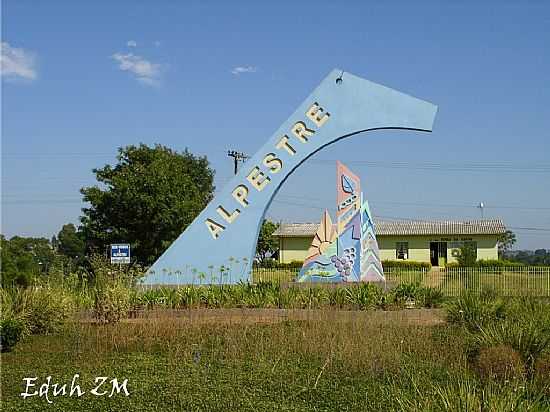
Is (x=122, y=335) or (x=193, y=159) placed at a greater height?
(x=193, y=159)

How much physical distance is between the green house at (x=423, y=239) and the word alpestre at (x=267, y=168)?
27628 millimetres

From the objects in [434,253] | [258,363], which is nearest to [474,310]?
[258,363]

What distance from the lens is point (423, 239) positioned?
43.2 m

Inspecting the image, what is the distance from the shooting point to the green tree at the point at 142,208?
24.4m

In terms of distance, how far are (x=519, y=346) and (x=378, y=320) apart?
3020 mm

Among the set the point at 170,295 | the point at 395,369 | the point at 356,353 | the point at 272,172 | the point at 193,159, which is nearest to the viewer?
the point at 395,369

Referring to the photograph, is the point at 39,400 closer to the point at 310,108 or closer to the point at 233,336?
the point at 233,336

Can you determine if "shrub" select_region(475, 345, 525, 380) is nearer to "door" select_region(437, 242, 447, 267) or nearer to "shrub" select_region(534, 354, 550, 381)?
"shrub" select_region(534, 354, 550, 381)

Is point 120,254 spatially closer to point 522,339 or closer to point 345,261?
point 345,261

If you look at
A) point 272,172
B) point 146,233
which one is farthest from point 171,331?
point 146,233

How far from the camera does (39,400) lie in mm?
6199

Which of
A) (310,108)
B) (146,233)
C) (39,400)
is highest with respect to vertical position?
(310,108)

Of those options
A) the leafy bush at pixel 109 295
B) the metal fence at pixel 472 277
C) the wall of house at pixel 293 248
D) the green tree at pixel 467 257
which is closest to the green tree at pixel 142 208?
the metal fence at pixel 472 277

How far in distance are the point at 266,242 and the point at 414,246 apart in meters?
9.62
